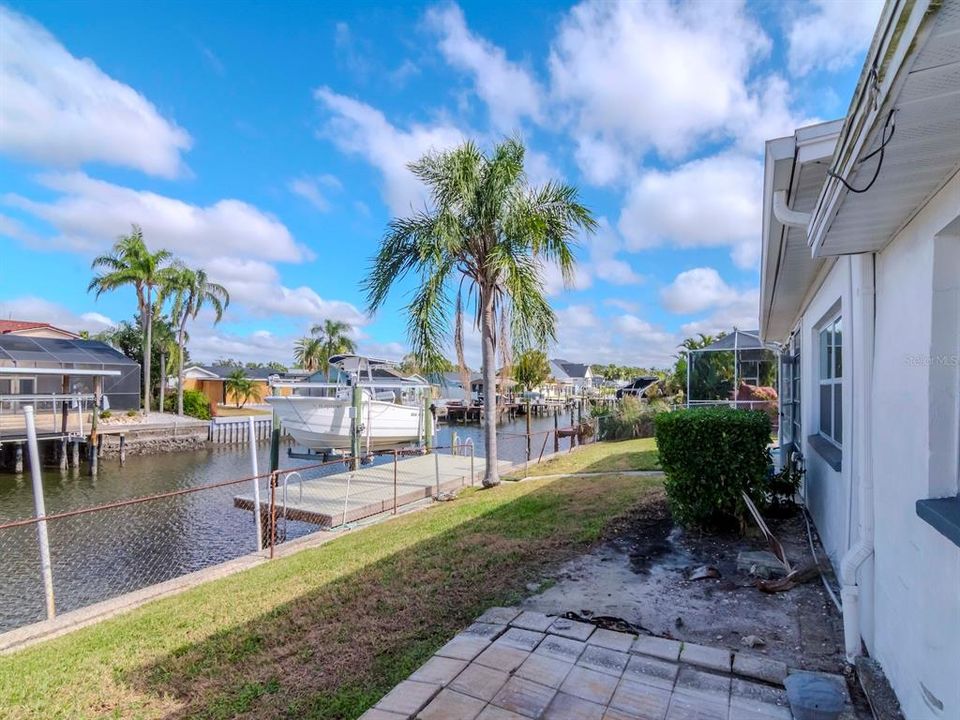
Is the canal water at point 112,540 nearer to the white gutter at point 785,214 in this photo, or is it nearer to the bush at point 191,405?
the white gutter at point 785,214

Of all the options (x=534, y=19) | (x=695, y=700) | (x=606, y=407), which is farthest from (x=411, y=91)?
(x=606, y=407)

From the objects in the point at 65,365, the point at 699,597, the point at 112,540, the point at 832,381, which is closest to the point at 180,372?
the point at 65,365

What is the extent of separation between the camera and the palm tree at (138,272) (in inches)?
1086

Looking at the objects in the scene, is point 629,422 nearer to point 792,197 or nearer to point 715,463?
point 715,463

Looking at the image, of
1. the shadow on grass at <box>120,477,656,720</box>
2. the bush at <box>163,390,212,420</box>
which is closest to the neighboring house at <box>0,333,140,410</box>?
the bush at <box>163,390,212,420</box>

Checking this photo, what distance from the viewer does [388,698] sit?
273 cm

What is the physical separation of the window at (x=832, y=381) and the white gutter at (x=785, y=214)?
179 cm

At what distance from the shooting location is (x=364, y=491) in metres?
10.9

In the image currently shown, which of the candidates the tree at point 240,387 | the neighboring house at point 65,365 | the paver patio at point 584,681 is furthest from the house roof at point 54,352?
the paver patio at point 584,681

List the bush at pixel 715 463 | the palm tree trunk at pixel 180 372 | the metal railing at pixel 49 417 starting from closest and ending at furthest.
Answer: the bush at pixel 715 463 < the metal railing at pixel 49 417 < the palm tree trunk at pixel 180 372

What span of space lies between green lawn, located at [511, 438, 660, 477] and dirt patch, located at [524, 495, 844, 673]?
497 centimetres

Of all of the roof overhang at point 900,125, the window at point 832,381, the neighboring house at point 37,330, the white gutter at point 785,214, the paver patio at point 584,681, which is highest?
the neighboring house at point 37,330

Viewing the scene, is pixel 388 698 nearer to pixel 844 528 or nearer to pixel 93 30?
pixel 844 528

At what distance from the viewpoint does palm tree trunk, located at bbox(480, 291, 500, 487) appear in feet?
35.0
